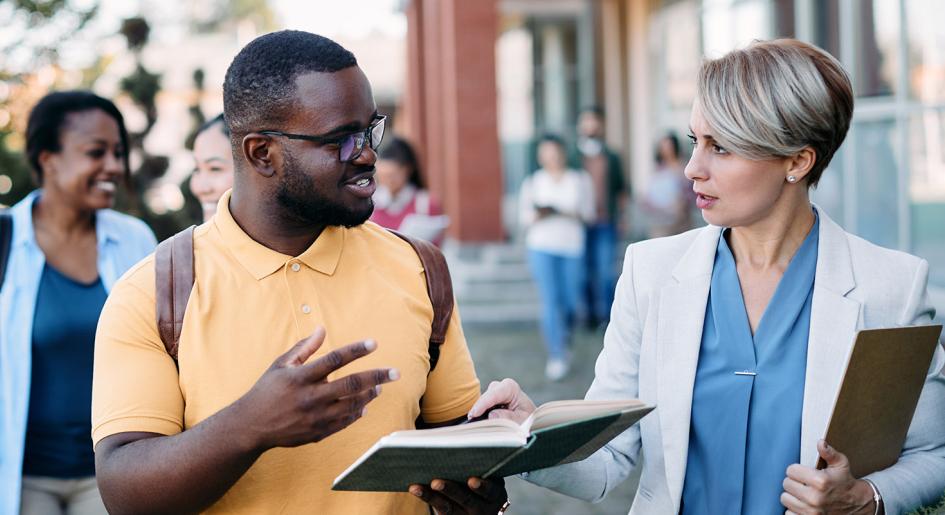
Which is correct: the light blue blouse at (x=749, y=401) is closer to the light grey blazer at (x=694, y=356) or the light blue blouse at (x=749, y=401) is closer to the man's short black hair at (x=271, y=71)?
the light grey blazer at (x=694, y=356)

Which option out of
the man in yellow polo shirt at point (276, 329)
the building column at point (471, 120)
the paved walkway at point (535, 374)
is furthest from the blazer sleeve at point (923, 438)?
the building column at point (471, 120)

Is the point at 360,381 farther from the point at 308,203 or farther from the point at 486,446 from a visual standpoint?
the point at 308,203

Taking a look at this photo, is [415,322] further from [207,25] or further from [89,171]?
[207,25]

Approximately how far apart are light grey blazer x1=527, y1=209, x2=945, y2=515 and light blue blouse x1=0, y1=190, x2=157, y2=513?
1.82 metres

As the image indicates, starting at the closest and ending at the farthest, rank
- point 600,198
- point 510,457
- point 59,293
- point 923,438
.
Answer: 1. point 510,457
2. point 923,438
3. point 59,293
4. point 600,198

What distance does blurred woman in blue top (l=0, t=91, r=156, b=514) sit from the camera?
3.34 metres

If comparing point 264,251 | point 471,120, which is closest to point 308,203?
point 264,251

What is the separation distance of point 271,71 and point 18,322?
1725 millimetres

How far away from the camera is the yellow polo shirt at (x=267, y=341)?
81.7 inches

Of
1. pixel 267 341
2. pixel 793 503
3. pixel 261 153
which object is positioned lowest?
pixel 793 503

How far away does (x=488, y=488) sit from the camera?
224cm

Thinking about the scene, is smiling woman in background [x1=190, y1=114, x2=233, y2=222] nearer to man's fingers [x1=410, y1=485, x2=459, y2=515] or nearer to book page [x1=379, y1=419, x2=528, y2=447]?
man's fingers [x1=410, y1=485, x2=459, y2=515]

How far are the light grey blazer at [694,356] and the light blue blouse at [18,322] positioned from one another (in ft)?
5.97

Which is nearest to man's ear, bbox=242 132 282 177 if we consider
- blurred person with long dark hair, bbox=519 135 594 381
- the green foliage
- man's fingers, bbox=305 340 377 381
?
man's fingers, bbox=305 340 377 381
